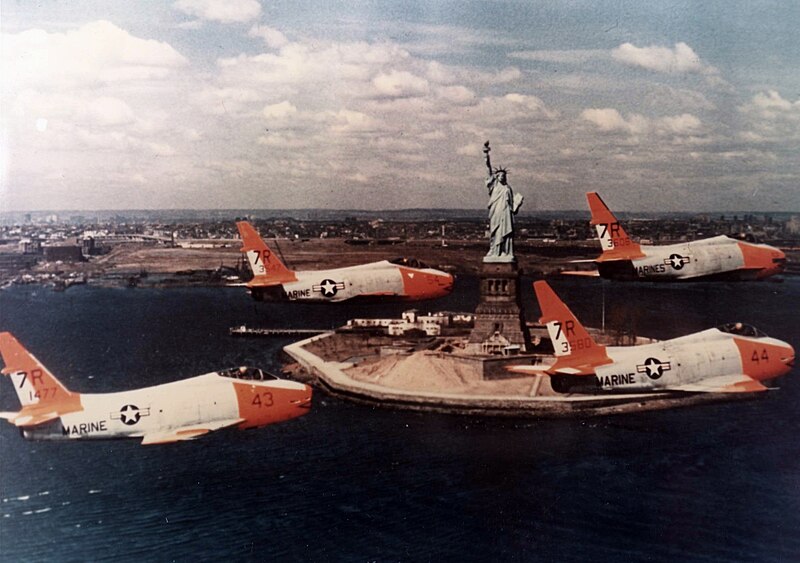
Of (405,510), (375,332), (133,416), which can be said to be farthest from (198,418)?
(375,332)

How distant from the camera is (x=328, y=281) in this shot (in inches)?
843

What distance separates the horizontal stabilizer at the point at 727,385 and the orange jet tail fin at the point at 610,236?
3899 mm

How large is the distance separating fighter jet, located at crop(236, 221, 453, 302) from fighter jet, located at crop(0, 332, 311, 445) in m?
2.71

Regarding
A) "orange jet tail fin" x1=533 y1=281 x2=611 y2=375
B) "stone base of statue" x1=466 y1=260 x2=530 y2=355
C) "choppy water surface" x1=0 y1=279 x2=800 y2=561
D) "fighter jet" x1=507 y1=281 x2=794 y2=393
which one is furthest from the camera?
"stone base of statue" x1=466 y1=260 x2=530 y2=355

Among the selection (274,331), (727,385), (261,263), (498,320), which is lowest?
(274,331)

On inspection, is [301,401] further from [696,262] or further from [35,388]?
[696,262]

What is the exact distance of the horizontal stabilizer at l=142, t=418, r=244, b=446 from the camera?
1878 centimetres

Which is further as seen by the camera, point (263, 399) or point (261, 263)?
point (261, 263)

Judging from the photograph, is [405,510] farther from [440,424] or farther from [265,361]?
[265,361]

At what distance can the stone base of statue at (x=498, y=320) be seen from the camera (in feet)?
150

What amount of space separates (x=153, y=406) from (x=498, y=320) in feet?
97.6

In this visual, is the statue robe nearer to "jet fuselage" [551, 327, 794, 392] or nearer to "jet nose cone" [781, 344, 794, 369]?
"jet fuselage" [551, 327, 794, 392]

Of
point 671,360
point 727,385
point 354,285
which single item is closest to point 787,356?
point 727,385

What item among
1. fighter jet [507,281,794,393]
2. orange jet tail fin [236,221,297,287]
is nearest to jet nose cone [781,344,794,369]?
fighter jet [507,281,794,393]
